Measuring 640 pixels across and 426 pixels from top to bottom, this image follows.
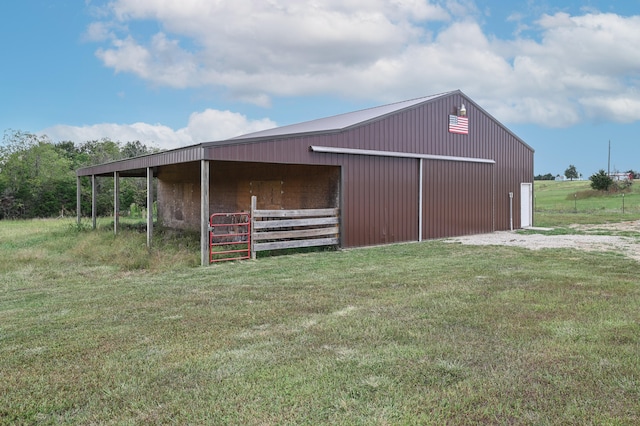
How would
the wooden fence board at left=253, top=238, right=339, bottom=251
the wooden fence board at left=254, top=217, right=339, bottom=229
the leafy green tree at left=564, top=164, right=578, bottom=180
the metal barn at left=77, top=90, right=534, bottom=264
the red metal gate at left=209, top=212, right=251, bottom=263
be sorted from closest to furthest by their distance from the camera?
the red metal gate at left=209, top=212, right=251, bottom=263 < the wooden fence board at left=254, top=217, right=339, bottom=229 < the wooden fence board at left=253, top=238, right=339, bottom=251 < the metal barn at left=77, top=90, right=534, bottom=264 < the leafy green tree at left=564, top=164, right=578, bottom=180

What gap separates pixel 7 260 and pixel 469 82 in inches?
765

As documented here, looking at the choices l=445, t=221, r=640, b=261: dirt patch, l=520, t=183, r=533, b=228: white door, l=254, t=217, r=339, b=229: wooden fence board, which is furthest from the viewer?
l=520, t=183, r=533, b=228: white door

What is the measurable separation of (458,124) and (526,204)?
18.1ft

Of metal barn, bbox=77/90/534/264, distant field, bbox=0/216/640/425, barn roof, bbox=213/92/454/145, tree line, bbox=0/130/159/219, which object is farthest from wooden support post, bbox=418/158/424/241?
tree line, bbox=0/130/159/219

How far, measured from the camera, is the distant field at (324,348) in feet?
9.00

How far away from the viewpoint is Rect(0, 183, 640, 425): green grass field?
2.74 m

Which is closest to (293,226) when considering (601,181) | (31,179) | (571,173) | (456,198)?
(456,198)

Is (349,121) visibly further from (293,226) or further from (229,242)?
(229,242)

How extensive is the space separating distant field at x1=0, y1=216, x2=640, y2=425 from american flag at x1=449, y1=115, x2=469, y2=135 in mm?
7575

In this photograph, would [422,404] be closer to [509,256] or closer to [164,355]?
[164,355]

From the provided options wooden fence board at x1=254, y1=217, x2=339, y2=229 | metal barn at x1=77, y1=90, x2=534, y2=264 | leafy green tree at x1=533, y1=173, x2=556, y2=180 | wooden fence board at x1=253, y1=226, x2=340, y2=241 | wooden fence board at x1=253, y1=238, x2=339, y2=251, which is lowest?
wooden fence board at x1=253, y1=238, x2=339, y2=251

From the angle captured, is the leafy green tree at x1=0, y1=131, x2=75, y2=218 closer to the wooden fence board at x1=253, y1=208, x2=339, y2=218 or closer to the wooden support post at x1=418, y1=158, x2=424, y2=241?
the wooden fence board at x1=253, y1=208, x2=339, y2=218

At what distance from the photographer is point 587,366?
3.36m

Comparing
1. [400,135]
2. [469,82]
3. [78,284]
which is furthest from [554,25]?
[78,284]
